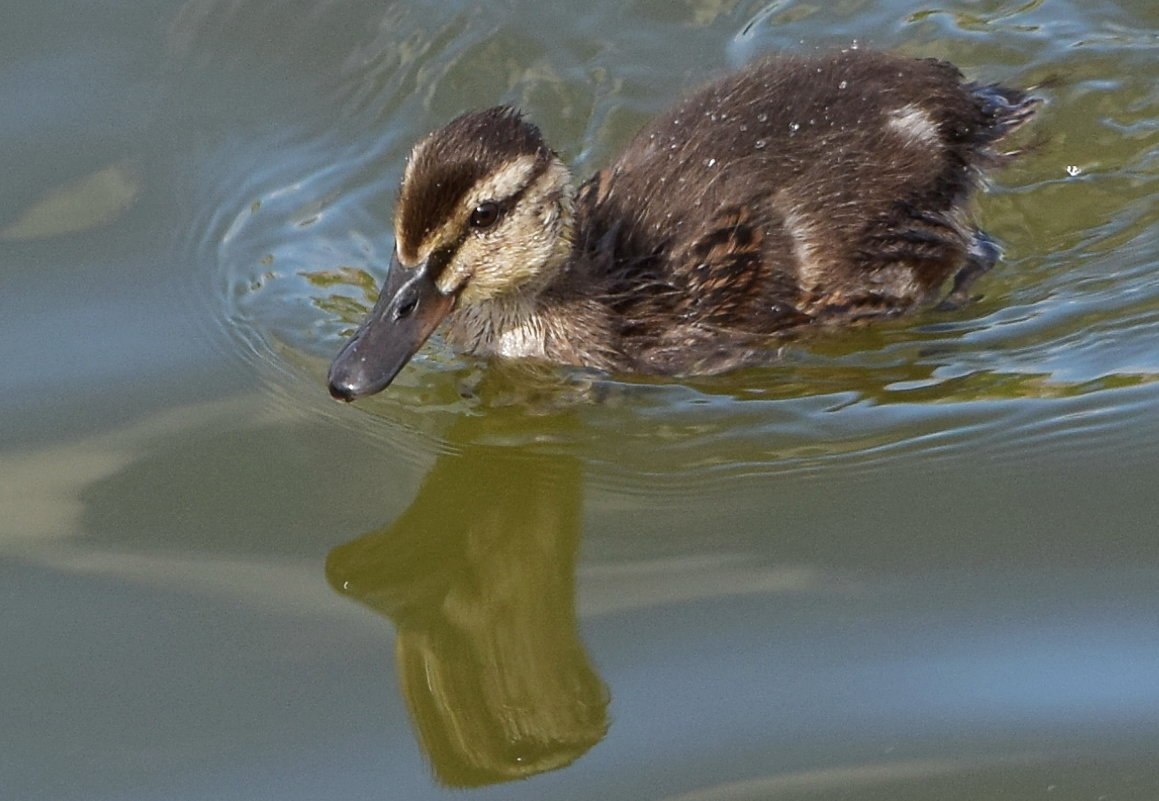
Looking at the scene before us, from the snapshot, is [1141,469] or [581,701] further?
[1141,469]

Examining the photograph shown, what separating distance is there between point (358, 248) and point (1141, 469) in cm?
216

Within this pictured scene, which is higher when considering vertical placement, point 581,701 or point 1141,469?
point 1141,469

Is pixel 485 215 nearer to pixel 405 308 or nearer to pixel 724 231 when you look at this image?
pixel 405 308

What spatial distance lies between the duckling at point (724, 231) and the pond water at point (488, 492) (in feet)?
0.38

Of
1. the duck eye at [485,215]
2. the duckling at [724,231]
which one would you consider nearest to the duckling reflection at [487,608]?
the duckling at [724,231]

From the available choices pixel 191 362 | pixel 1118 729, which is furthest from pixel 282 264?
pixel 1118 729

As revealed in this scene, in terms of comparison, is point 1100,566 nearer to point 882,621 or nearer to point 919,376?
point 882,621

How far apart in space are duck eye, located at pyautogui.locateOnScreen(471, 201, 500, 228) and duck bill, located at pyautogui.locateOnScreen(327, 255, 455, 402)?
0.16 m

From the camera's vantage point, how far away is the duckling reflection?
3.04m

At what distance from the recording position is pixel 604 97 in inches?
213

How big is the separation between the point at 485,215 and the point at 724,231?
2.07ft

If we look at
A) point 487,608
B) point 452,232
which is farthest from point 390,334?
point 487,608

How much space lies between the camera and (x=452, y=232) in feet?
12.4

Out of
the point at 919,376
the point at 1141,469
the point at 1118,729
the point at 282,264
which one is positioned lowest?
the point at 1118,729
